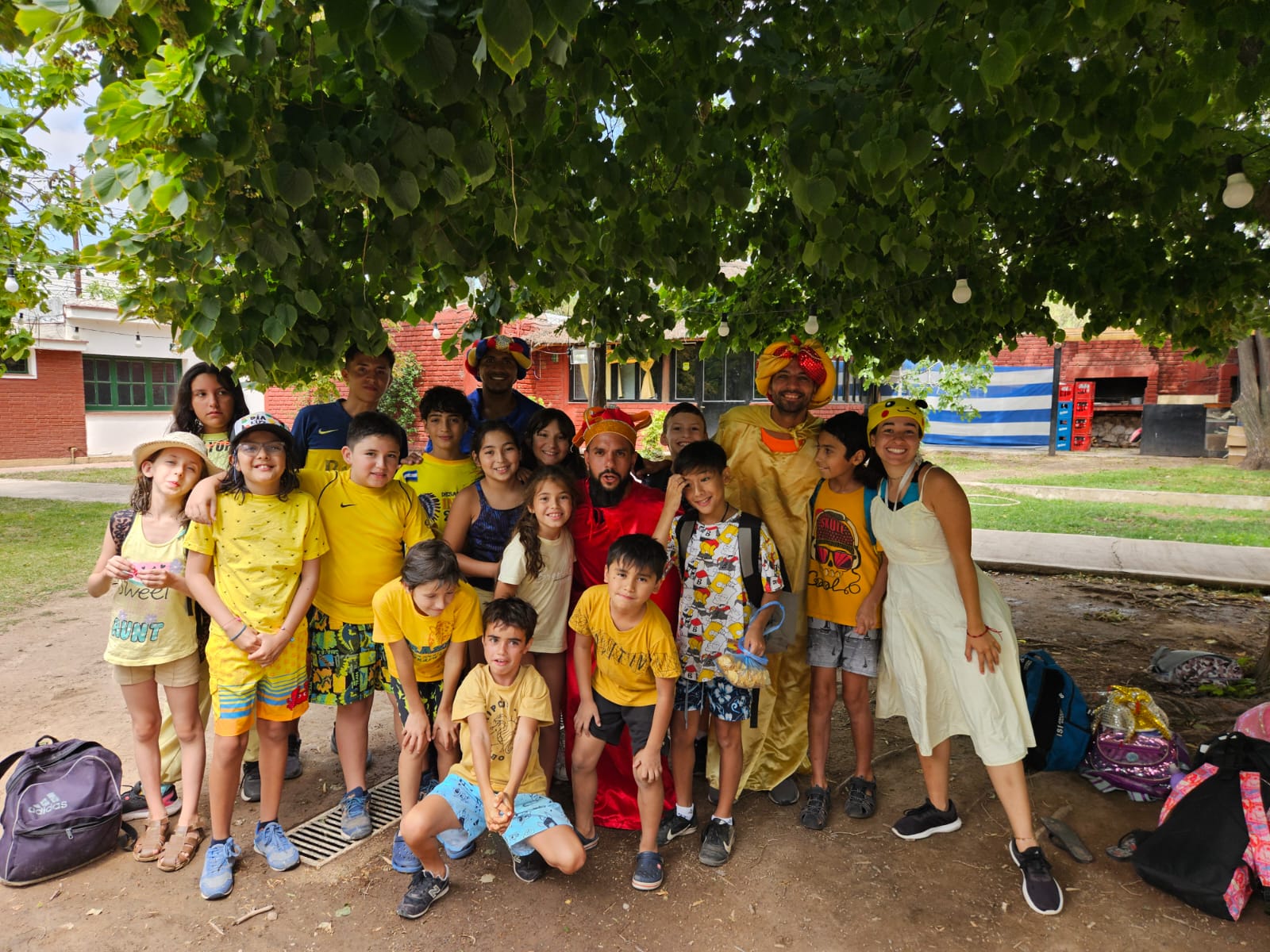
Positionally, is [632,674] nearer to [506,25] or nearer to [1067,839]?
[1067,839]

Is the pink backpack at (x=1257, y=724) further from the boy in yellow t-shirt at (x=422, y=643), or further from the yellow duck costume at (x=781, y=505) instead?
the boy in yellow t-shirt at (x=422, y=643)

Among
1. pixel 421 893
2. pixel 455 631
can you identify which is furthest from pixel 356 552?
pixel 421 893

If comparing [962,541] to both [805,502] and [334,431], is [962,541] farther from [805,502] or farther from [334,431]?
[334,431]

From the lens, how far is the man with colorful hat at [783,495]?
343 cm

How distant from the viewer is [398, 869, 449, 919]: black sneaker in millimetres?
2691

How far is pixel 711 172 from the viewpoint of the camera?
3010 millimetres

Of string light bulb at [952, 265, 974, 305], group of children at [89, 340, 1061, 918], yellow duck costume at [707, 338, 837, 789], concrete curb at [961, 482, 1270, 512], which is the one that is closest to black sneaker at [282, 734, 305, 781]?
group of children at [89, 340, 1061, 918]

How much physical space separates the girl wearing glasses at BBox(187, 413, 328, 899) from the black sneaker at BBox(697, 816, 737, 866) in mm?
1609

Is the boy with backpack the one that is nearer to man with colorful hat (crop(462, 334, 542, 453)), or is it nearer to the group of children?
the group of children

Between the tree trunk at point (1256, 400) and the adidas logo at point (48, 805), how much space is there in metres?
19.6

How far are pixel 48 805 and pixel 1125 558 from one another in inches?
362

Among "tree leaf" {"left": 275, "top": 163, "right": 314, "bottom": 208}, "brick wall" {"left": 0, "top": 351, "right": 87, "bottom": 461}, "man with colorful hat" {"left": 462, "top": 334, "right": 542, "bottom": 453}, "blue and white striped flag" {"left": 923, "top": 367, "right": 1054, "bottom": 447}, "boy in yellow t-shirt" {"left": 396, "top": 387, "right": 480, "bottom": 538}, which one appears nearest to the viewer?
"tree leaf" {"left": 275, "top": 163, "right": 314, "bottom": 208}

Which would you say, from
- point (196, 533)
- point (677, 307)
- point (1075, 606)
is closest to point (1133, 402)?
point (1075, 606)

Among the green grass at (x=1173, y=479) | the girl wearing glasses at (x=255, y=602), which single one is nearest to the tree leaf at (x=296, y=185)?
the girl wearing glasses at (x=255, y=602)
